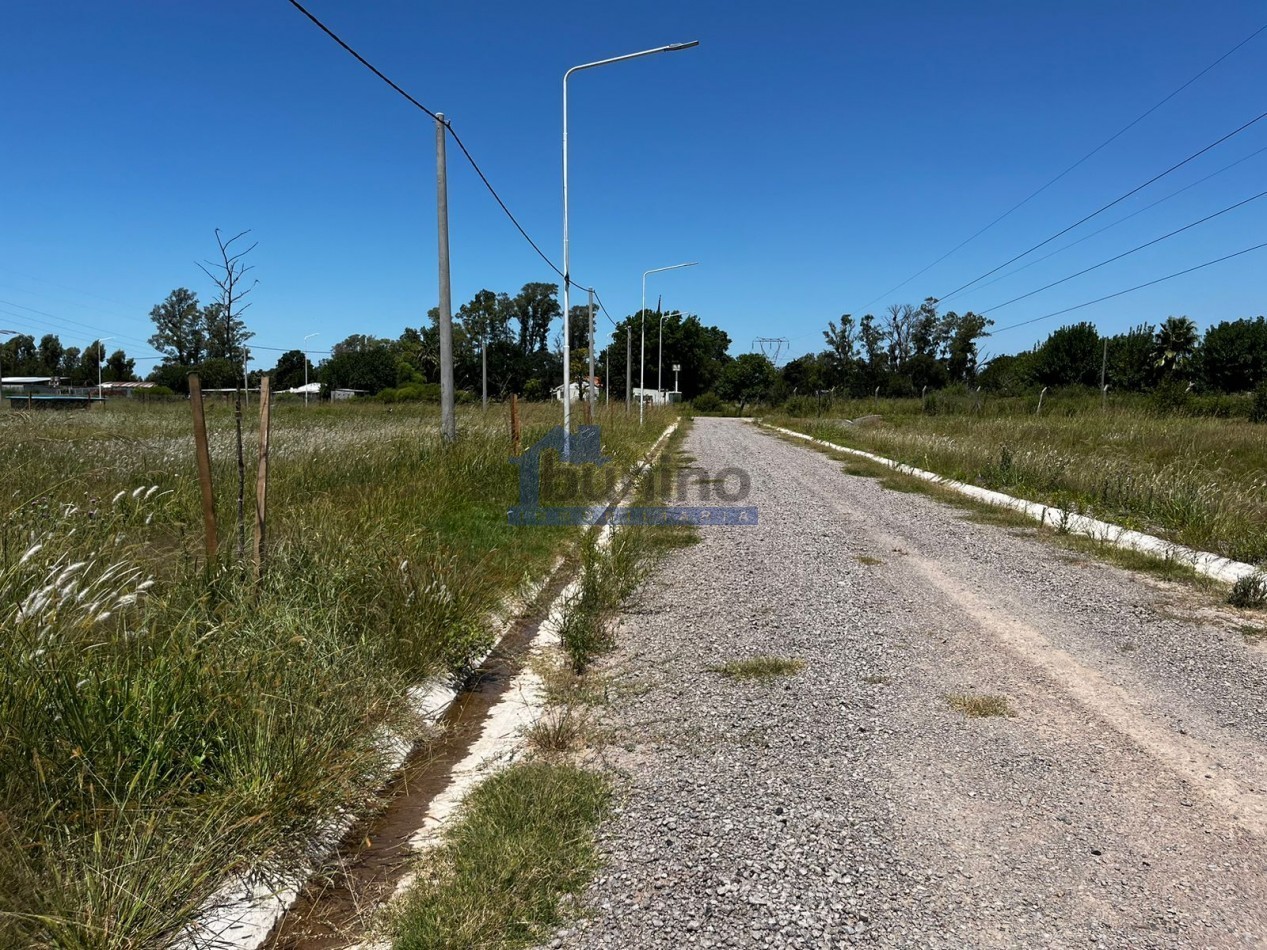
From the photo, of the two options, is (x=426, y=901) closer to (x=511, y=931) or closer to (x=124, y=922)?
(x=511, y=931)

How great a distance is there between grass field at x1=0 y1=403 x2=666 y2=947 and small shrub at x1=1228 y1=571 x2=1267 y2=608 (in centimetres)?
588

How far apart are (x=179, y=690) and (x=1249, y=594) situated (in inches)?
289

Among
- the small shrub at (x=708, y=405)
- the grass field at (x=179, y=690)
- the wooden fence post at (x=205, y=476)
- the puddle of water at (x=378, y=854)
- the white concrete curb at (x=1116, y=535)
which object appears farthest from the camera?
the small shrub at (x=708, y=405)

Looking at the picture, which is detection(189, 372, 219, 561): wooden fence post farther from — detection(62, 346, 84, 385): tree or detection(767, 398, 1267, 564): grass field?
detection(62, 346, 84, 385): tree

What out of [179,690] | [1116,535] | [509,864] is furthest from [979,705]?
[1116,535]

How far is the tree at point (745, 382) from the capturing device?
74.9m

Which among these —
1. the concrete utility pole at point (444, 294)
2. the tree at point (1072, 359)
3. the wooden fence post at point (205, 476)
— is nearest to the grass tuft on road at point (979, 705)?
the wooden fence post at point (205, 476)

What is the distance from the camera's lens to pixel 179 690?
2.89 metres

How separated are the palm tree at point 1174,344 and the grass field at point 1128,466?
122 feet

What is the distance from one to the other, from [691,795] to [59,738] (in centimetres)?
226

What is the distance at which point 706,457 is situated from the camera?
21.3 metres

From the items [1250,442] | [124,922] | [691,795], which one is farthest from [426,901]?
[1250,442]

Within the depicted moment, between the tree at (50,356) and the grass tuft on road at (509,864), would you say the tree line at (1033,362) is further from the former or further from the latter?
the tree at (50,356)

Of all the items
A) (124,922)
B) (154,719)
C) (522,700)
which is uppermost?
(154,719)
